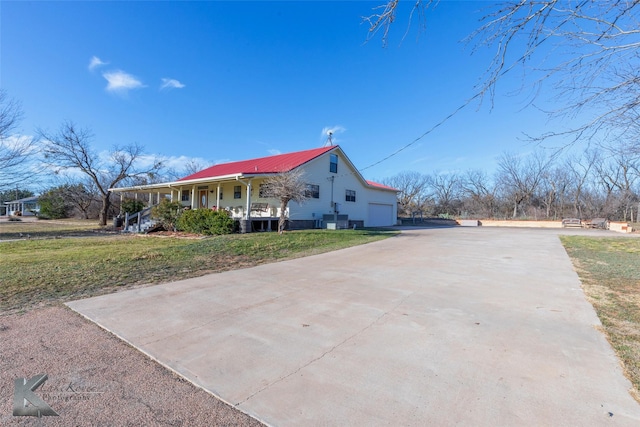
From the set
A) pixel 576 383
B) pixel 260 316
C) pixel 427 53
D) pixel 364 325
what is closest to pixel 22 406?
pixel 260 316

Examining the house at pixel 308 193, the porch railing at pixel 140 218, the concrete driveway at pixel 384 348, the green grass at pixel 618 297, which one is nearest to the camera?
the concrete driveway at pixel 384 348

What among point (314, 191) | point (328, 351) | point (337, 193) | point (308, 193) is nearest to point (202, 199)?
point (314, 191)

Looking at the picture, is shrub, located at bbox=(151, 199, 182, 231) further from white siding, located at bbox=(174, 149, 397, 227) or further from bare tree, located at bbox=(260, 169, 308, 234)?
bare tree, located at bbox=(260, 169, 308, 234)

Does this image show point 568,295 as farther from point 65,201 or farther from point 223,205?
point 65,201

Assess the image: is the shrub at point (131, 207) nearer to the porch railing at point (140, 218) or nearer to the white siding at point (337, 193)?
the porch railing at point (140, 218)

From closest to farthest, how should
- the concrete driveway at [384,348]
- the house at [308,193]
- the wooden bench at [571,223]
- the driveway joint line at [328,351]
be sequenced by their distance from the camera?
the concrete driveway at [384,348], the driveway joint line at [328,351], the house at [308,193], the wooden bench at [571,223]

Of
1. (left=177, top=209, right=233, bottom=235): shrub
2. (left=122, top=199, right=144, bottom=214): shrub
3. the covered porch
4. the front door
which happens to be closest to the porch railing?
the covered porch

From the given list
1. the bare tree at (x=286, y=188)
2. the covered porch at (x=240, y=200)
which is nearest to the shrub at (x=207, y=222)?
the covered porch at (x=240, y=200)

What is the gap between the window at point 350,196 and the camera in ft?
74.3

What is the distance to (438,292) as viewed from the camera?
204 inches

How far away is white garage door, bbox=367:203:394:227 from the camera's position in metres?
25.8

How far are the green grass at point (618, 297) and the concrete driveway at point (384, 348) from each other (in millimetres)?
136

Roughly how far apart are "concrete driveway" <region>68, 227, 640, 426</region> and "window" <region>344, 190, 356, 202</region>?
16.8 meters

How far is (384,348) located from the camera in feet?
9.99
